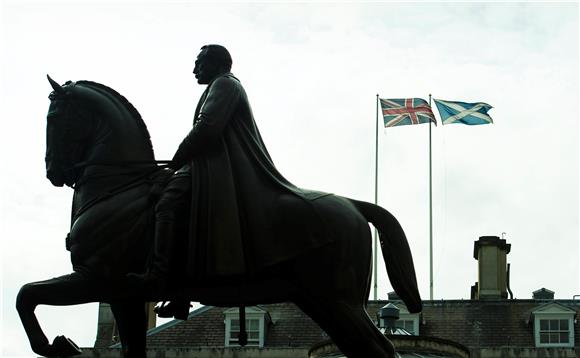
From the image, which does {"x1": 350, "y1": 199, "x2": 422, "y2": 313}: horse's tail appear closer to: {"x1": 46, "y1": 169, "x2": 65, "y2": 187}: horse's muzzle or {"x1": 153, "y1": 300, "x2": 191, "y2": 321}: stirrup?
{"x1": 153, "y1": 300, "x2": 191, "y2": 321}: stirrup

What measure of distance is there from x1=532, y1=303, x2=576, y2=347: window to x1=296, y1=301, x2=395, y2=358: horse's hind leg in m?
43.8

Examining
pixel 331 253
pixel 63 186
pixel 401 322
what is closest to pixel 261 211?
pixel 331 253

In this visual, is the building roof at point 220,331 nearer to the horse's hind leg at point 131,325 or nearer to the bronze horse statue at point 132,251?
the horse's hind leg at point 131,325

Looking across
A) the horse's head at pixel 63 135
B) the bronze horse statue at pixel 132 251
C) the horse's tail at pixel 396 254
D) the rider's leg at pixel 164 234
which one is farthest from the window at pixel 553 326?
the rider's leg at pixel 164 234

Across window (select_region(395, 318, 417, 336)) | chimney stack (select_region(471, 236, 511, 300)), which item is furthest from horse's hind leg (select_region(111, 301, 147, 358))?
chimney stack (select_region(471, 236, 511, 300))

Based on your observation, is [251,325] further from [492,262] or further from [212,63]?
[212,63]

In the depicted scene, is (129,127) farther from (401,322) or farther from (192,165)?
(401,322)

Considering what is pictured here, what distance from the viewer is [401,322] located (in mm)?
57531

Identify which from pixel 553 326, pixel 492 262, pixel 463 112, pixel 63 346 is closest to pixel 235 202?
pixel 63 346

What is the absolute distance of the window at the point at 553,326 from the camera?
57719 mm

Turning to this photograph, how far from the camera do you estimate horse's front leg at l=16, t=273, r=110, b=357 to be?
14.3 m

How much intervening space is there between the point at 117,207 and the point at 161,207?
484mm

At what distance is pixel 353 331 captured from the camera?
1443 centimetres

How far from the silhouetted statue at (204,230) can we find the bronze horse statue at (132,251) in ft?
0.04
